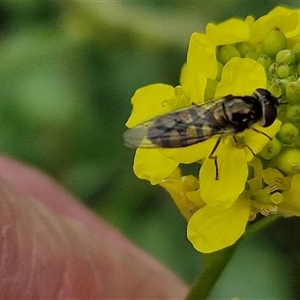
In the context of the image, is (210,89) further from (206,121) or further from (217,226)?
(217,226)

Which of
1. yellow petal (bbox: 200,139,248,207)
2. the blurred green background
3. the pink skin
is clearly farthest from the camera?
the blurred green background

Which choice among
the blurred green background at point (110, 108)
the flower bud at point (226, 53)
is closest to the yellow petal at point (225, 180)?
the flower bud at point (226, 53)

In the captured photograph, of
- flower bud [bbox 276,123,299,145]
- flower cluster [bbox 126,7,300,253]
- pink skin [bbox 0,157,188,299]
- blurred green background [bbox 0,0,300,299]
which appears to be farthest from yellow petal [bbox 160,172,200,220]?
blurred green background [bbox 0,0,300,299]

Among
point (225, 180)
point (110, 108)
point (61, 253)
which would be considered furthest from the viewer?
point (110, 108)

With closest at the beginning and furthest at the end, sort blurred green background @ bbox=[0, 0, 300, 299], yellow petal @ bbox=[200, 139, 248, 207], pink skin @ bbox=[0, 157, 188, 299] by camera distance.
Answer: yellow petal @ bbox=[200, 139, 248, 207], pink skin @ bbox=[0, 157, 188, 299], blurred green background @ bbox=[0, 0, 300, 299]

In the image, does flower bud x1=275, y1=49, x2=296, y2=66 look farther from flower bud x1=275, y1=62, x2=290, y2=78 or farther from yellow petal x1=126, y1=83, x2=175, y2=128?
yellow petal x1=126, y1=83, x2=175, y2=128

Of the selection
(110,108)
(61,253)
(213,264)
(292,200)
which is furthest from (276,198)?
(110,108)
